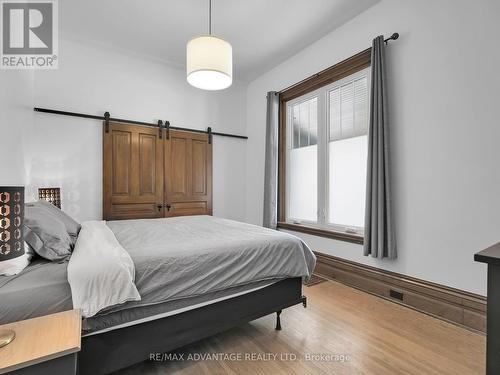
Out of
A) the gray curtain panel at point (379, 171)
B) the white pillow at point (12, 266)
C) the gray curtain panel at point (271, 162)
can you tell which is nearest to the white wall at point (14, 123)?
the white pillow at point (12, 266)

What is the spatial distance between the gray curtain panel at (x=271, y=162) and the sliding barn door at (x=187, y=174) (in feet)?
3.41

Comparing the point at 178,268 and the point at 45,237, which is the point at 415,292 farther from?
the point at 45,237

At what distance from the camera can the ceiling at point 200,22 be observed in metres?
2.81

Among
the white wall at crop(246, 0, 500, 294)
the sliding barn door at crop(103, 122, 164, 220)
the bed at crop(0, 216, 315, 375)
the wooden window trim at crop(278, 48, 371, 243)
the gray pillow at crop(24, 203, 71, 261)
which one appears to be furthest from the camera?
the sliding barn door at crop(103, 122, 164, 220)

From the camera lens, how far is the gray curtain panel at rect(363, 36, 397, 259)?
261cm

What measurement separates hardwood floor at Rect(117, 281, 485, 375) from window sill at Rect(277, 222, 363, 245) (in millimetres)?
784

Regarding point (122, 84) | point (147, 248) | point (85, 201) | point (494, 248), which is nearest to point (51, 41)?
point (122, 84)

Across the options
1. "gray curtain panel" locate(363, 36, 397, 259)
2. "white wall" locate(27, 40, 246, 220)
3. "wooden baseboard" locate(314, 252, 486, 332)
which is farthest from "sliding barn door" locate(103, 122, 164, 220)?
"gray curtain panel" locate(363, 36, 397, 259)

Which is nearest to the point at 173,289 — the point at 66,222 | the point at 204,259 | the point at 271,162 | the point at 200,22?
the point at 204,259

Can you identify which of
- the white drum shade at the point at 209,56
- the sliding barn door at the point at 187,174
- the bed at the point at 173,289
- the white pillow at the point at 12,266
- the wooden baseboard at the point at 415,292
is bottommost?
the wooden baseboard at the point at 415,292

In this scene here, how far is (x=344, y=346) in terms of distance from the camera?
1.90 metres

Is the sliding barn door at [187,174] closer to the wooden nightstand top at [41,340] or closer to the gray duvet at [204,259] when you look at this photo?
the gray duvet at [204,259]

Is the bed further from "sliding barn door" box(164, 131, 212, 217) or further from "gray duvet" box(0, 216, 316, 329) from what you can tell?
"sliding barn door" box(164, 131, 212, 217)

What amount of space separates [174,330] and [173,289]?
28 cm
